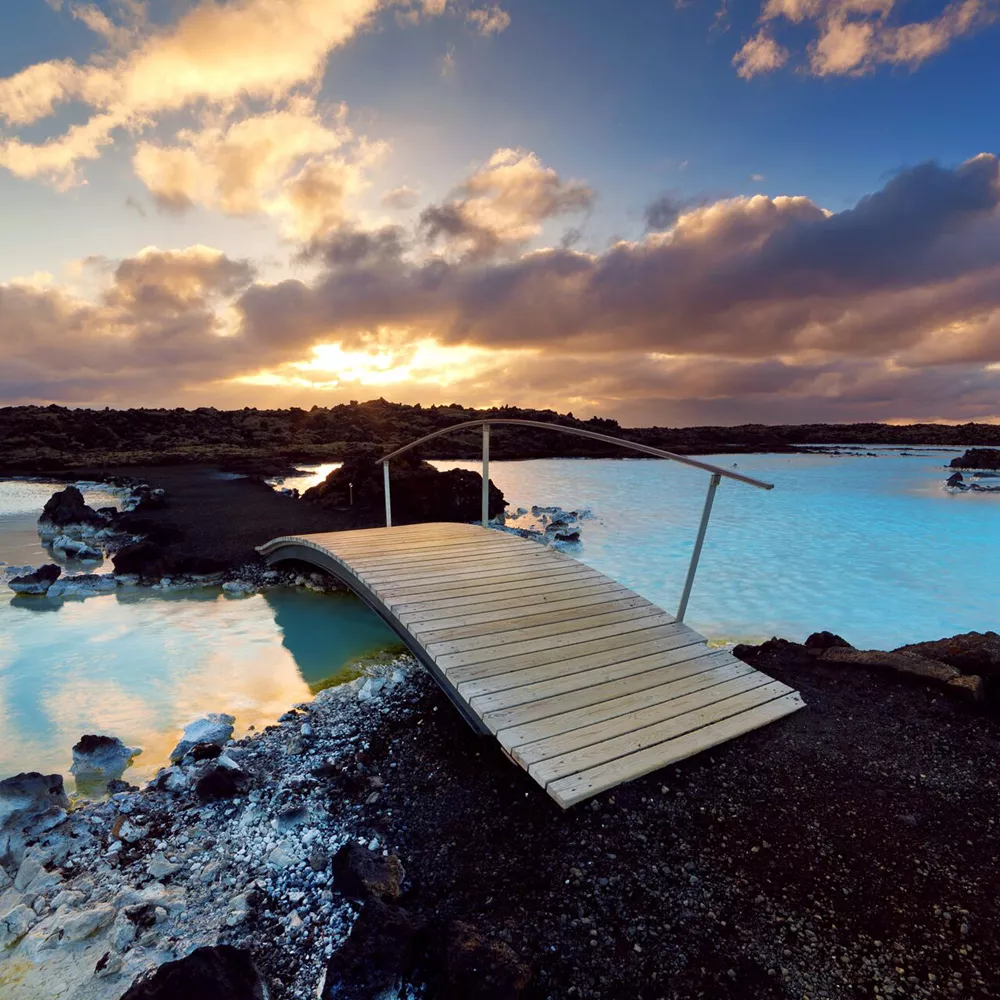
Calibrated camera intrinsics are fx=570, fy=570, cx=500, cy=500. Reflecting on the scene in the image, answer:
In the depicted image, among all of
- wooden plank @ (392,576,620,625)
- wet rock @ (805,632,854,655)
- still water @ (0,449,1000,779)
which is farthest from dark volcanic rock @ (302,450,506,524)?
wet rock @ (805,632,854,655)

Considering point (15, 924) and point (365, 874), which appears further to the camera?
point (365, 874)

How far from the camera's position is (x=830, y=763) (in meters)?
3.86

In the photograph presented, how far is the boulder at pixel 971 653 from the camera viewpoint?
4750mm

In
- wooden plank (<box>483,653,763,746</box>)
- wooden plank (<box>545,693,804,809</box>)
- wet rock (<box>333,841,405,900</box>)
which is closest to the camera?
wet rock (<box>333,841,405,900</box>)

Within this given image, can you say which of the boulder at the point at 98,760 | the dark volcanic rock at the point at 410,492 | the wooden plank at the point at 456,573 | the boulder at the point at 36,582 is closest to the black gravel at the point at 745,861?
the wooden plank at the point at 456,573

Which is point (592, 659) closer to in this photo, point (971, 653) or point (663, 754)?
point (663, 754)

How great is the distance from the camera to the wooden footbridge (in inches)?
142

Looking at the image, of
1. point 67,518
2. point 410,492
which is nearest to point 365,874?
point 410,492

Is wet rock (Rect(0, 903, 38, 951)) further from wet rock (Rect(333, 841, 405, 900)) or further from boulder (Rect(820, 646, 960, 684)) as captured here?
boulder (Rect(820, 646, 960, 684))

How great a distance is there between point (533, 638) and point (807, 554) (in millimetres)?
11891

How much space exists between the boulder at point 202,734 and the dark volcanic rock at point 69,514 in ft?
37.7

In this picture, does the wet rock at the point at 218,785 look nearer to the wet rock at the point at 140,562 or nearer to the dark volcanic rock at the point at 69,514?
the wet rock at the point at 140,562

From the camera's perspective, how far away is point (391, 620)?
546 centimetres

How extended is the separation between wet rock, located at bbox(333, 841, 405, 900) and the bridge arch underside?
1021 millimetres
